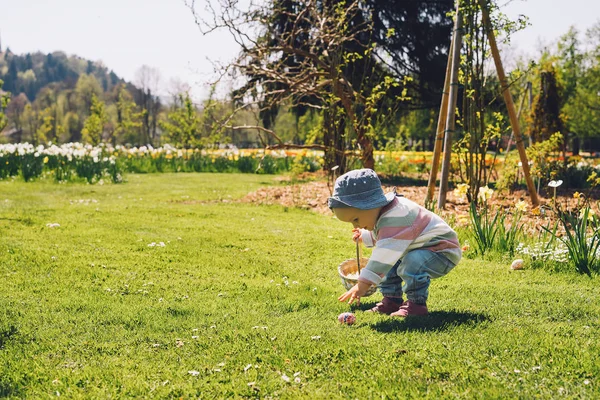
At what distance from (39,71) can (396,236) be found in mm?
199194

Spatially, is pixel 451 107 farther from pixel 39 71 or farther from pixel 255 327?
pixel 39 71

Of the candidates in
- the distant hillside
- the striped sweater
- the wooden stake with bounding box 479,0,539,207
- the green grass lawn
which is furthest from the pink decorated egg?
the distant hillside

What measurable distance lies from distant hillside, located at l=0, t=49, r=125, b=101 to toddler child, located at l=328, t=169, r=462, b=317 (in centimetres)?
15859

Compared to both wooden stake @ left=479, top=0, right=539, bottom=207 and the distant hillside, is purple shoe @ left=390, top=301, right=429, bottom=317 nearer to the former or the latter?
wooden stake @ left=479, top=0, right=539, bottom=207

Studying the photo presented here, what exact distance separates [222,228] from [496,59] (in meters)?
4.56

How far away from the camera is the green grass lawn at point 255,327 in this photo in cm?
266

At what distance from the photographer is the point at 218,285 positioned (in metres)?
4.73

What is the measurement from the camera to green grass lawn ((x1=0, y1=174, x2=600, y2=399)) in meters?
2.66

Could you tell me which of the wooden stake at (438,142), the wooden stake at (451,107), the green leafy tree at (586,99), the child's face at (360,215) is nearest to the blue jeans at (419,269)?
the child's face at (360,215)

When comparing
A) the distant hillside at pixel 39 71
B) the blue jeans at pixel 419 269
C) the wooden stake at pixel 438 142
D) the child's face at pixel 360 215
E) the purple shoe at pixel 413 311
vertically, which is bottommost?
the purple shoe at pixel 413 311

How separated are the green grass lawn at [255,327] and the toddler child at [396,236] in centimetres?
Result: 27

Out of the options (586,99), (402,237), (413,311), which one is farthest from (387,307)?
(586,99)

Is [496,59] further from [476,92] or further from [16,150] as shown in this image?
[16,150]

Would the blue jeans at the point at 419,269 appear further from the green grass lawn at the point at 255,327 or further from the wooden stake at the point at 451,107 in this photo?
the wooden stake at the point at 451,107
